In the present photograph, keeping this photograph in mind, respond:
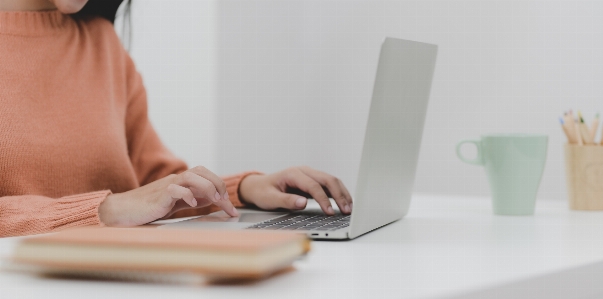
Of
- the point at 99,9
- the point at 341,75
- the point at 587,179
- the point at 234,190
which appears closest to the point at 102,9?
the point at 99,9

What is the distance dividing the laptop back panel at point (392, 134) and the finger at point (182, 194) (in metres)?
0.20

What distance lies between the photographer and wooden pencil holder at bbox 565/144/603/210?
1042 millimetres

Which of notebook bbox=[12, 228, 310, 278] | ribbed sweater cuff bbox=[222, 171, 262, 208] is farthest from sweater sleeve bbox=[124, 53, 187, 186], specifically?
notebook bbox=[12, 228, 310, 278]

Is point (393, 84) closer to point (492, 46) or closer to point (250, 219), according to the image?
point (250, 219)

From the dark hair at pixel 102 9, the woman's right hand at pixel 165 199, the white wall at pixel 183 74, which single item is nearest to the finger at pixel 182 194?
the woman's right hand at pixel 165 199

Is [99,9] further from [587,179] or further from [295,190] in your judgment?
[587,179]

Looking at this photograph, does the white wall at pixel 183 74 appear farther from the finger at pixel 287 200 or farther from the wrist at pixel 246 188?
the finger at pixel 287 200

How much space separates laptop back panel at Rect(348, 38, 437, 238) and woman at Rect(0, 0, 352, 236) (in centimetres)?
9

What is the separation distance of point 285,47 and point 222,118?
0.40 m

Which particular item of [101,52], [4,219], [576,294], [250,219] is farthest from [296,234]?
[101,52]

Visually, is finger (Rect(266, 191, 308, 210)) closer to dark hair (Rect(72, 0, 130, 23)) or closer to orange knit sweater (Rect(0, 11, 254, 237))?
orange knit sweater (Rect(0, 11, 254, 237))

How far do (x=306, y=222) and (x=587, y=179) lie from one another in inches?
21.4

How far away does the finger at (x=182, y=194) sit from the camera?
0.73 m

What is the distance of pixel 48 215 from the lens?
2.64 ft
